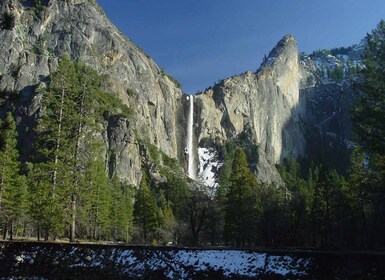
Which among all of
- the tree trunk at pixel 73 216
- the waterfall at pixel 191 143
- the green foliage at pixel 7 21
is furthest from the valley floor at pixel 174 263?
the waterfall at pixel 191 143

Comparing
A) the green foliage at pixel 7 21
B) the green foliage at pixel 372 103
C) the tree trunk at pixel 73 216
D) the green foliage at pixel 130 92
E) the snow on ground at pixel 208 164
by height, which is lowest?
the tree trunk at pixel 73 216

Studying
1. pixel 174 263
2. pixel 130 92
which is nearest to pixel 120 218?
pixel 174 263

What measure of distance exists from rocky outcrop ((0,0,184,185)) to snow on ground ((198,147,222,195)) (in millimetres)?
10726

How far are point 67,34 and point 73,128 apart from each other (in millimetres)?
129364

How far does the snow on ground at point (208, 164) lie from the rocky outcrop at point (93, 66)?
10.7 meters

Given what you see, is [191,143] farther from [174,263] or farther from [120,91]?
[174,263]

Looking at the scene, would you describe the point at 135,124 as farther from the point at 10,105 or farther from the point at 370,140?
the point at 370,140

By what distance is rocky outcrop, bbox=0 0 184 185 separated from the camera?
120m

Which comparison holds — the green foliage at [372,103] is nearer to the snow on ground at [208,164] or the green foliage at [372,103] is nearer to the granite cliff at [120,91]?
the granite cliff at [120,91]

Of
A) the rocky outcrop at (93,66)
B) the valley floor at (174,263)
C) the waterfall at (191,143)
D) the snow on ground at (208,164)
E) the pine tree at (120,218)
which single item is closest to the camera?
the valley floor at (174,263)

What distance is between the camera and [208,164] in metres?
Answer: 174

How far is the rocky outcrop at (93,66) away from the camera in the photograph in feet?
392

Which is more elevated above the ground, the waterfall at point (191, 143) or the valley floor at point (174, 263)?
the waterfall at point (191, 143)

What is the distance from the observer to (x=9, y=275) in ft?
50.9
